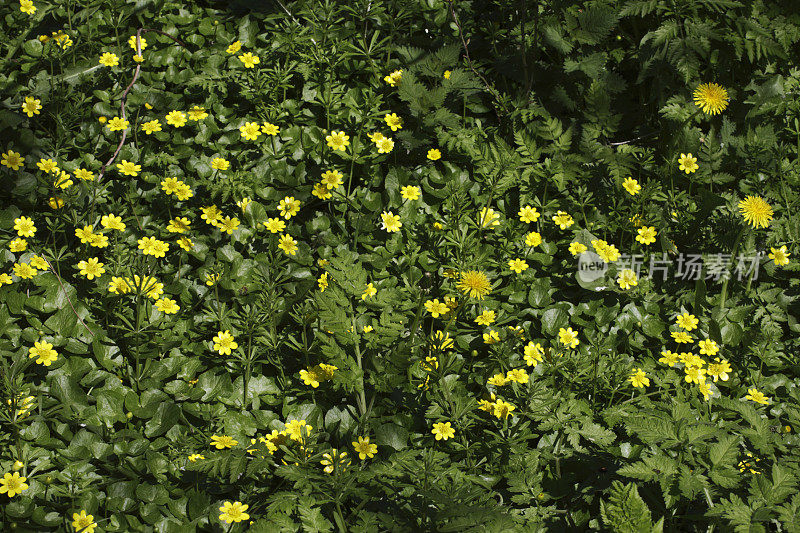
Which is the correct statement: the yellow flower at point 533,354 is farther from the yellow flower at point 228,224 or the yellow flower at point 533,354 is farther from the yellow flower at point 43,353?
the yellow flower at point 43,353

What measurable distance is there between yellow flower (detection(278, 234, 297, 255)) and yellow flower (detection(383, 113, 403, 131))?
801 millimetres

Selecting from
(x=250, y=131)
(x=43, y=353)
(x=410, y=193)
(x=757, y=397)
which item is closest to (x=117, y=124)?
(x=250, y=131)

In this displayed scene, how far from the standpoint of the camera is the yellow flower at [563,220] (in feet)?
10.8

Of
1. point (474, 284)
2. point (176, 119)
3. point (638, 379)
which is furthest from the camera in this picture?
point (176, 119)

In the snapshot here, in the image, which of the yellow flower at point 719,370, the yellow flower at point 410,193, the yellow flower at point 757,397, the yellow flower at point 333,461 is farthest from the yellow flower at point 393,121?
the yellow flower at point 757,397

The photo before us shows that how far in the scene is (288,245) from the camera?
10.4ft

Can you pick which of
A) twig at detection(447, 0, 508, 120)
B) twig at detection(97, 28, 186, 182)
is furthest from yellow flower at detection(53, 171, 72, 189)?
twig at detection(447, 0, 508, 120)

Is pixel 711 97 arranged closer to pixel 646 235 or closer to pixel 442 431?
pixel 646 235

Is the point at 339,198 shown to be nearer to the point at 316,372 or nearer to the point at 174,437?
the point at 316,372

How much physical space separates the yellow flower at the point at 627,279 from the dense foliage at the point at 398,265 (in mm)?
10

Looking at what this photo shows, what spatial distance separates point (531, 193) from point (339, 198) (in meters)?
0.92

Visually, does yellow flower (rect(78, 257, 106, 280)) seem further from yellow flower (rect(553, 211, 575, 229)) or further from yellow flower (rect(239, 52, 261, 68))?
yellow flower (rect(553, 211, 575, 229))

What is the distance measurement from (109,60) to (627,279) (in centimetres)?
278

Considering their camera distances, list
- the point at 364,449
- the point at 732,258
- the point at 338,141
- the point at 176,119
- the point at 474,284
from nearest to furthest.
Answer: the point at 364,449
the point at 474,284
the point at 732,258
the point at 338,141
the point at 176,119
